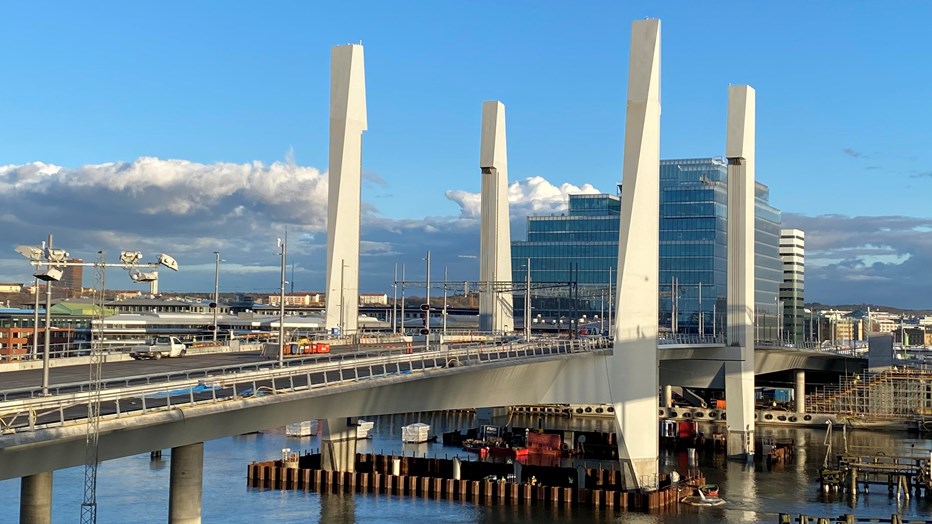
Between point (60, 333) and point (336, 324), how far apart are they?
329 feet

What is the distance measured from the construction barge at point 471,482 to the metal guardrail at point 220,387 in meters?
7.95

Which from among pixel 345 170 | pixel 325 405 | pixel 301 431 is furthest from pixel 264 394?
pixel 301 431

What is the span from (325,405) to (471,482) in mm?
21277

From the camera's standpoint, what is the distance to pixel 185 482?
139ft

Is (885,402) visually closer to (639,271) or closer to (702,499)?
(702,499)

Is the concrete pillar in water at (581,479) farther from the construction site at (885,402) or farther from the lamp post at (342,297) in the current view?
the construction site at (885,402)

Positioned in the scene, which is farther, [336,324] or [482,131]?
[482,131]

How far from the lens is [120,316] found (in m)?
172

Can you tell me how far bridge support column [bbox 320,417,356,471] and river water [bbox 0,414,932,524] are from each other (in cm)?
379

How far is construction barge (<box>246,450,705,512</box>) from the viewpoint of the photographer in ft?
208

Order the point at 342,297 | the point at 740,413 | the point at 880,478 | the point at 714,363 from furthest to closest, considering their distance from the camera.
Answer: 1. the point at 714,363
2. the point at 740,413
3. the point at 880,478
4. the point at 342,297

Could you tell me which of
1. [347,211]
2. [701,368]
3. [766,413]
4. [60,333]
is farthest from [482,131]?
[60,333]

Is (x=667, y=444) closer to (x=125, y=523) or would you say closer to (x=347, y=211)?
(x=347, y=211)

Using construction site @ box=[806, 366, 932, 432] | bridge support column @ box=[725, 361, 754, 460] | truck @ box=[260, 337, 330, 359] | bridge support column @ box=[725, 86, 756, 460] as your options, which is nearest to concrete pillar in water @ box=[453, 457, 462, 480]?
truck @ box=[260, 337, 330, 359]
